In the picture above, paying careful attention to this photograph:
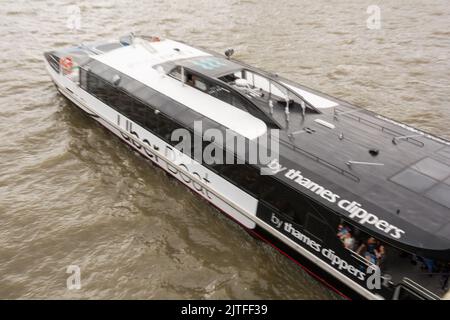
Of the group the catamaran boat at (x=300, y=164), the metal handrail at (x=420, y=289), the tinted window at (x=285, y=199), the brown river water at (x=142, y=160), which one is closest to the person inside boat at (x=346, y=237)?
the catamaran boat at (x=300, y=164)

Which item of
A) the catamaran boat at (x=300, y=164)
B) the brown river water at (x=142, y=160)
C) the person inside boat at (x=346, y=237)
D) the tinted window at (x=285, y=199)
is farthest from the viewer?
the brown river water at (x=142, y=160)

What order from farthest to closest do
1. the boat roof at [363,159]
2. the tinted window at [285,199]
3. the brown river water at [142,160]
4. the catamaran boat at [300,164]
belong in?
the brown river water at [142,160]
the tinted window at [285,199]
the catamaran boat at [300,164]
the boat roof at [363,159]

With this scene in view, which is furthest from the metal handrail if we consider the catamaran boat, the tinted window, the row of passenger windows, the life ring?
the life ring

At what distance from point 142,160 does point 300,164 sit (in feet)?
22.1

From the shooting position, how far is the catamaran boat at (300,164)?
8.42 meters

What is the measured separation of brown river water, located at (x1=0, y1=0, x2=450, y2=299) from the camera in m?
10.6

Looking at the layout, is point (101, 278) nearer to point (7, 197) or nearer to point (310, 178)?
point (7, 197)

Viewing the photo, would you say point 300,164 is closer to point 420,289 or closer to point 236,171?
point 236,171

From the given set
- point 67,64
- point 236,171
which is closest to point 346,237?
point 236,171

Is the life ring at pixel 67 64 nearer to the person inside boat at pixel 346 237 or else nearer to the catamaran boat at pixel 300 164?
the catamaran boat at pixel 300 164

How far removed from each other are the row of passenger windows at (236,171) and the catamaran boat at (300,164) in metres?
0.03

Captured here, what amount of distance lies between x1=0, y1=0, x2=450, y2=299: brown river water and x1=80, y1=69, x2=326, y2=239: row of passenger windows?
1.85m
